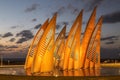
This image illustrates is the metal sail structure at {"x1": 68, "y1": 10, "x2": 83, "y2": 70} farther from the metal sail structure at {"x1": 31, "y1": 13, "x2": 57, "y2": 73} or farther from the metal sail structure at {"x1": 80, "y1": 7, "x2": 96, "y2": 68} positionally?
the metal sail structure at {"x1": 31, "y1": 13, "x2": 57, "y2": 73}

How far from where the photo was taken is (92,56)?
50500mm

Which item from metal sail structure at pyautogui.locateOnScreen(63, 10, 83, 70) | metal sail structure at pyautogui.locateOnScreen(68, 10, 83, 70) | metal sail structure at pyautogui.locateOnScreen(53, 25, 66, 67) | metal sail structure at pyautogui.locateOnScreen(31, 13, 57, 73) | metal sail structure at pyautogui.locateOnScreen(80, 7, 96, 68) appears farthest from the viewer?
metal sail structure at pyautogui.locateOnScreen(53, 25, 66, 67)

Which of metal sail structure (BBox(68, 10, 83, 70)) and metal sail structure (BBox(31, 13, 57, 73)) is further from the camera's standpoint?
metal sail structure (BBox(68, 10, 83, 70))

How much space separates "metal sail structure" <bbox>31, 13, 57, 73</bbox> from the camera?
3694 cm

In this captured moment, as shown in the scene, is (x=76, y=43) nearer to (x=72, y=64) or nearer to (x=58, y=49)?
(x=72, y=64)

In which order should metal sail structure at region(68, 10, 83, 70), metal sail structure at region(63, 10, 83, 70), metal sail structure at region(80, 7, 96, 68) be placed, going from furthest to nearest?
metal sail structure at region(80, 7, 96, 68)
metal sail structure at region(68, 10, 83, 70)
metal sail structure at region(63, 10, 83, 70)

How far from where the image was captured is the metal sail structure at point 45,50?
36.9 m

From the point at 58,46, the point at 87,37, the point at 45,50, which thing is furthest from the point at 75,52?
the point at 58,46

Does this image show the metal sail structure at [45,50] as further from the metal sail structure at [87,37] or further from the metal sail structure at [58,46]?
the metal sail structure at [58,46]

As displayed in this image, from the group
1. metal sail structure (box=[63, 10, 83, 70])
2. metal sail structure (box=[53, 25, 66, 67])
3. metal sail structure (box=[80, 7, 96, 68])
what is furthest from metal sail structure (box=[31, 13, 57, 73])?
metal sail structure (box=[53, 25, 66, 67])

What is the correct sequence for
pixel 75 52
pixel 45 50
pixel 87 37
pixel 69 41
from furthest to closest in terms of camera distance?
pixel 87 37, pixel 69 41, pixel 75 52, pixel 45 50

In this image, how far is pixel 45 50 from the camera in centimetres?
3709

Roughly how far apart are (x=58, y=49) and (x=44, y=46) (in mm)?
21263

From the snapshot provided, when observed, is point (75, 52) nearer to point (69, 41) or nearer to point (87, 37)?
point (69, 41)
